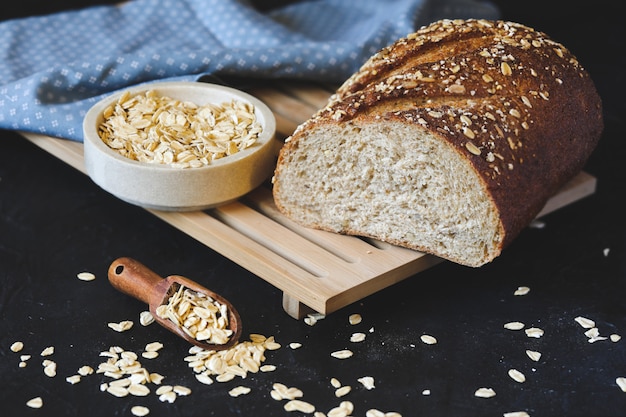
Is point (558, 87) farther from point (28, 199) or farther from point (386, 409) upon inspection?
point (28, 199)

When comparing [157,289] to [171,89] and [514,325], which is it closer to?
[171,89]

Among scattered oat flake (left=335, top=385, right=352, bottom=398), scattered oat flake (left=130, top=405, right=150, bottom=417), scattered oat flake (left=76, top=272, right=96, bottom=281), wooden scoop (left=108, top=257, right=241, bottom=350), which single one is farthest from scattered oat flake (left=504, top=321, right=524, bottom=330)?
scattered oat flake (left=76, top=272, right=96, bottom=281)

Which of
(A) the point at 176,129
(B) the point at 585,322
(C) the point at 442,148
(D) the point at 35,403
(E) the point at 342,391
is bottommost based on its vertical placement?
(D) the point at 35,403

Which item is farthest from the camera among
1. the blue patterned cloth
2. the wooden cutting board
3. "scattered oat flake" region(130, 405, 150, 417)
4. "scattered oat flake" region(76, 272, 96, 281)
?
the blue patterned cloth

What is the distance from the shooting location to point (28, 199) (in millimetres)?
3086

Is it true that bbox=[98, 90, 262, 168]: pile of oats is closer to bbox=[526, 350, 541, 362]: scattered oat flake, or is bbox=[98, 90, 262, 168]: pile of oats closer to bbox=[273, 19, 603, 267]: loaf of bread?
bbox=[273, 19, 603, 267]: loaf of bread

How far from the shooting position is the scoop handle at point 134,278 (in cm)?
252

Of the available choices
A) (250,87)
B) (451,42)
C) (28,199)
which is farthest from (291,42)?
(28,199)

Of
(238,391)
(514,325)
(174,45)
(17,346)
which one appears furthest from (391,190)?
(174,45)

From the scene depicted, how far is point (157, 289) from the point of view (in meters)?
2.48

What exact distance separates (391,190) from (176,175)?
0.58m

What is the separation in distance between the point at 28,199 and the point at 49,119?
260 mm

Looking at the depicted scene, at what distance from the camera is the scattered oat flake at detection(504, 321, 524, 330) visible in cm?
259

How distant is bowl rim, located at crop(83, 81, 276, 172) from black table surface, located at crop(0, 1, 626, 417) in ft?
0.91
